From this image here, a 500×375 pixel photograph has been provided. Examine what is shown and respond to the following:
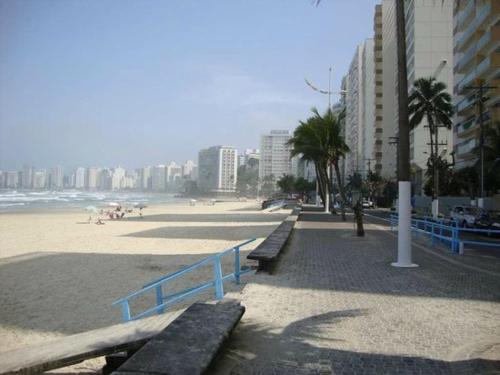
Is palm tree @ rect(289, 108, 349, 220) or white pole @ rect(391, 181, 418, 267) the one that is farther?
palm tree @ rect(289, 108, 349, 220)

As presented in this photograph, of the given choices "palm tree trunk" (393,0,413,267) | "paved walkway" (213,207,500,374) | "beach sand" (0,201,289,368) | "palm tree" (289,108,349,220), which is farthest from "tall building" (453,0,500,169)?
"paved walkway" (213,207,500,374)

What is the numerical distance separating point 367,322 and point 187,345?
239 cm

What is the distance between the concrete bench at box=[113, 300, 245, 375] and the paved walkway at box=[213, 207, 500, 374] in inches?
8.2

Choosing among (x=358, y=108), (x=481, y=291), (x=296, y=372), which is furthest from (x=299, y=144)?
(x=358, y=108)

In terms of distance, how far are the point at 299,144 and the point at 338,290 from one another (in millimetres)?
34917

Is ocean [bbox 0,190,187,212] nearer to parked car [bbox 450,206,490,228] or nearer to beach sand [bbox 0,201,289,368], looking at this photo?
beach sand [bbox 0,201,289,368]

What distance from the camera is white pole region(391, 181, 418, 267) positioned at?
1010 centimetres

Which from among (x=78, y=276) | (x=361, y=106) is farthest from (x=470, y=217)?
(x=361, y=106)

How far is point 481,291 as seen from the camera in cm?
754

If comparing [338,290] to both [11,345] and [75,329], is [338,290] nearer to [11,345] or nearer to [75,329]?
[75,329]

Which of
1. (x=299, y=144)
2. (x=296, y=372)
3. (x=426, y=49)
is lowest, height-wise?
(x=296, y=372)

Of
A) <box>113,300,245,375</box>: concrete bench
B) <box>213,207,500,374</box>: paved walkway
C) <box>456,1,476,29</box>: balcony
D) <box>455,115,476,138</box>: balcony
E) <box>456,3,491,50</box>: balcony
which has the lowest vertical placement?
<box>213,207,500,374</box>: paved walkway

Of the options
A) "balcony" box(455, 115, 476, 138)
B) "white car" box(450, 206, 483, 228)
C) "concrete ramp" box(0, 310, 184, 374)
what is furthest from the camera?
"balcony" box(455, 115, 476, 138)

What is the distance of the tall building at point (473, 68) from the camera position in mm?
40812
